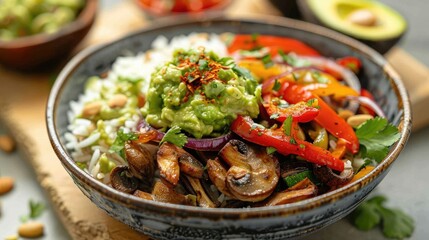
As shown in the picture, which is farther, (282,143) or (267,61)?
(267,61)

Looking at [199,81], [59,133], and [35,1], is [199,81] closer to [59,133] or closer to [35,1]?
[59,133]

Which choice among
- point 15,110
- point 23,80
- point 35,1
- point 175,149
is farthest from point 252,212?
point 35,1

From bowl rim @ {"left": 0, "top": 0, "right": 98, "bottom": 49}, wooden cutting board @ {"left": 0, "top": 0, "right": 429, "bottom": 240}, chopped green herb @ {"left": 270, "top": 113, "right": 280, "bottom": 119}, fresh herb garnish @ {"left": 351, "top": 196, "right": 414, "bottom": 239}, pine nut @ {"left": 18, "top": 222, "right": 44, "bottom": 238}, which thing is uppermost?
chopped green herb @ {"left": 270, "top": 113, "right": 280, "bottom": 119}

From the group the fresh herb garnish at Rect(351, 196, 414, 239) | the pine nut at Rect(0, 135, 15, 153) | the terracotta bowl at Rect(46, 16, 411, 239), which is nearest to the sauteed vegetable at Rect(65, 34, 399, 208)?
the terracotta bowl at Rect(46, 16, 411, 239)

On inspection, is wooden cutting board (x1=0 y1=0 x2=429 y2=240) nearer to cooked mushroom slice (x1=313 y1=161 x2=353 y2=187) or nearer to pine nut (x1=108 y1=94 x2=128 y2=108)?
pine nut (x1=108 y1=94 x2=128 y2=108)

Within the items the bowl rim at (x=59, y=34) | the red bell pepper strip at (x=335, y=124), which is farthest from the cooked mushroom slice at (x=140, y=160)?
the bowl rim at (x=59, y=34)

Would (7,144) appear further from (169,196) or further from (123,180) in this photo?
(169,196)

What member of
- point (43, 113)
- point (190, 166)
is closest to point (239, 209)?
point (190, 166)
